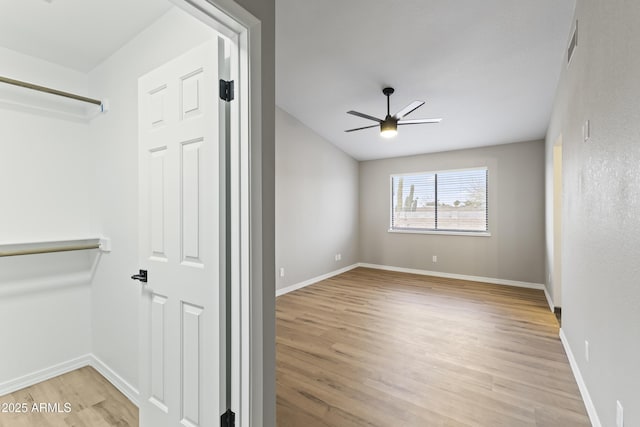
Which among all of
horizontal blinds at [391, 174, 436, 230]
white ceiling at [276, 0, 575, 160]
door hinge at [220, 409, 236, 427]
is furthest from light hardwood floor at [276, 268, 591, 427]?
white ceiling at [276, 0, 575, 160]

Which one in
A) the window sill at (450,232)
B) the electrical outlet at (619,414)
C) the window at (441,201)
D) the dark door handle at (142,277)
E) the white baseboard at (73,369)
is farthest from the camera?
the window at (441,201)

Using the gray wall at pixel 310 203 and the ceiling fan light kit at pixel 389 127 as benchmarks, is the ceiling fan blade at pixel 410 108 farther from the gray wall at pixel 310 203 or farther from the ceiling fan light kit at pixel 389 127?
the gray wall at pixel 310 203

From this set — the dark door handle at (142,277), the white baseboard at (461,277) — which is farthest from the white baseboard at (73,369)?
the white baseboard at (461,277)

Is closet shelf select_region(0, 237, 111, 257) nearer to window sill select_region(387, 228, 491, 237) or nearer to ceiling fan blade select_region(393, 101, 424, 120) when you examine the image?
ceiling fan blade select_region(393, 101, 424, 120)

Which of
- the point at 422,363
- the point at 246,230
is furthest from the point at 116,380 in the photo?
the point at 422,363

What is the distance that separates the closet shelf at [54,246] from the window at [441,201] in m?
5.40

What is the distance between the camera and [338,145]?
592cm

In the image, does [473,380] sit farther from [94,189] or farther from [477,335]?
[94,189]

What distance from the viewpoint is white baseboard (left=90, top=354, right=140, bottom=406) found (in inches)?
78.5

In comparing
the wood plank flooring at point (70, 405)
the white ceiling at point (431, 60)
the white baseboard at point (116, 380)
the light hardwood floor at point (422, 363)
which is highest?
the white ceiling at point (431, 60)

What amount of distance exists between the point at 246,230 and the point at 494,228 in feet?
17.7

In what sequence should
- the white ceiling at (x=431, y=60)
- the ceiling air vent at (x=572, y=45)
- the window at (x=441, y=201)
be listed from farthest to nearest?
the window at (x=441, y=201)
the white ceiling at (x=431, y=60)
the ceiling air vent at (x=572, y=45)

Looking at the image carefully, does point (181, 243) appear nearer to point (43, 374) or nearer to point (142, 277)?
point (142, 277)

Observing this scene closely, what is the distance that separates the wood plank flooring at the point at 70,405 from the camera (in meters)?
1.81
